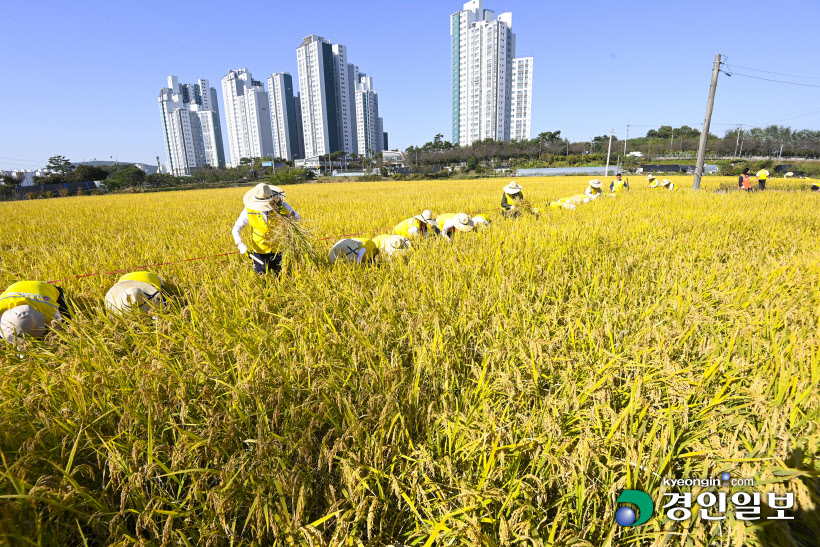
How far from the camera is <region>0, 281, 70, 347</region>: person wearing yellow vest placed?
2.40 m

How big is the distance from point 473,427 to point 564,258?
8.65ft

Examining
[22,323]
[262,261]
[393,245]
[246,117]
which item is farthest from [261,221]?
[246,117]

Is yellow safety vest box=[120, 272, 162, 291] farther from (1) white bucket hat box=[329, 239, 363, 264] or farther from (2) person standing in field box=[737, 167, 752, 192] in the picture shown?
(2) person standing in field box=[737, 167, 752, 192]

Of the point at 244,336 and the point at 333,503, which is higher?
the point at 244,336

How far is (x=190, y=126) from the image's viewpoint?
110 metres

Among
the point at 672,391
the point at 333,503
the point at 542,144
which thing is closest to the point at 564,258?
the point at 672,391

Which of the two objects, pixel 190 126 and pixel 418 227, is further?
pixel 190 126

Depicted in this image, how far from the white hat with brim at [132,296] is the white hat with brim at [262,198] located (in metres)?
1.18

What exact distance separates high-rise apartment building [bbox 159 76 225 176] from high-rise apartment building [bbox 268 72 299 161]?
25388 mm

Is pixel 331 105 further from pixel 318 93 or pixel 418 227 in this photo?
pixel 418 227

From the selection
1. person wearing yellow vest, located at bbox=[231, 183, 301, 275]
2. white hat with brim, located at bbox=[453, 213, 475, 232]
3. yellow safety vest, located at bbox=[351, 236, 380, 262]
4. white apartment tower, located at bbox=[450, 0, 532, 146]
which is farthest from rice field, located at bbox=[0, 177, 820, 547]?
white apartment tower, located at bbox=[450, 0, 532, 146]

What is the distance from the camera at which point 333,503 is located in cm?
115

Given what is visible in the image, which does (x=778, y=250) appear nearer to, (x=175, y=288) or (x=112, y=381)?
(x=112, y=381)

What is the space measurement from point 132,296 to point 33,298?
66cm
